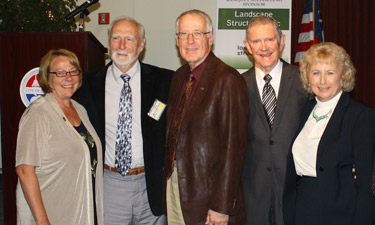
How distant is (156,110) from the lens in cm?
295

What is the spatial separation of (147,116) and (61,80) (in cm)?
69

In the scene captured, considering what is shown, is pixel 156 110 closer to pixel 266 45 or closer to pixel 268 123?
pixel 268 123

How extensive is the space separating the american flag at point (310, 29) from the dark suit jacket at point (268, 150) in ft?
11.9

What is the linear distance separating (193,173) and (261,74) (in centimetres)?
93

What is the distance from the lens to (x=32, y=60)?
3.48 m

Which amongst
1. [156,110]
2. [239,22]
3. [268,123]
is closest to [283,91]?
[268,123]

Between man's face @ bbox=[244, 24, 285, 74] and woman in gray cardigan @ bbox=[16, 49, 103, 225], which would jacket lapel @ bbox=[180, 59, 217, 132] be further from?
woman in gray cardigan @ bbox=[16, 49, 103, 225]

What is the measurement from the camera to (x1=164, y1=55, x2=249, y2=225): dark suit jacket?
2.39 metres

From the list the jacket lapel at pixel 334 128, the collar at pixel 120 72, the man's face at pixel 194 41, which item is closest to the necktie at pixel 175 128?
the man's face at pixel 194 41

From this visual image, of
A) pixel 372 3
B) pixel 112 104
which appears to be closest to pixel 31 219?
pixel 112 104

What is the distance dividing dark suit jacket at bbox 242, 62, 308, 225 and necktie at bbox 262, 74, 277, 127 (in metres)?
0.04

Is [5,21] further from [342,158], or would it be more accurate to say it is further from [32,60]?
[342,158]

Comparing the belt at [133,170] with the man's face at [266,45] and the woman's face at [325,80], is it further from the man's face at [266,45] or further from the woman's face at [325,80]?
the woman's face at [325,80]

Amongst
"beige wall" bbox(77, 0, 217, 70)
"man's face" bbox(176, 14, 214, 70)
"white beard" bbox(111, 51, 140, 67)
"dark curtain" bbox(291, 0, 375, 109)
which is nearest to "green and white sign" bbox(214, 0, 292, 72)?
"dark curtain" bbox(291, 0, 375, 109)
